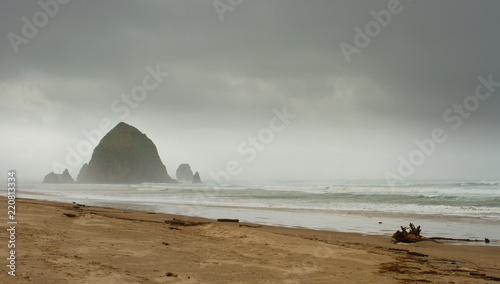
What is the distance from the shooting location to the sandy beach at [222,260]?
4.83 meters

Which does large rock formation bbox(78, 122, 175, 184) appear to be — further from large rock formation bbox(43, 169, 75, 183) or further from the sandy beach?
the sandy beach

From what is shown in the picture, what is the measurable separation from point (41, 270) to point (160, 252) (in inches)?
93.6

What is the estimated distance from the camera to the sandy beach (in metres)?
4.83

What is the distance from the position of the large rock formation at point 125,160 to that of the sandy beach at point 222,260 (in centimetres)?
12369

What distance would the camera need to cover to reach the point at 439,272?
20.3 feet

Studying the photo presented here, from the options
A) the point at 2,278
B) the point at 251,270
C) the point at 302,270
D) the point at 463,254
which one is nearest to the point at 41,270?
the point at 2,278

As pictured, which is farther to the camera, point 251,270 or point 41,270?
point 251,270

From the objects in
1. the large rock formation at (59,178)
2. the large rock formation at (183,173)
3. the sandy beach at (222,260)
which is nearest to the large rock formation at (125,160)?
the large rock formation at (59,178)

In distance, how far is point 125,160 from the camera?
128 meters

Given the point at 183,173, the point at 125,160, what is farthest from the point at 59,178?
the point at 183,173

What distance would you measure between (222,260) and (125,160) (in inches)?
5138

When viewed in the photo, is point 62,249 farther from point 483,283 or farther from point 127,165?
point 127,165

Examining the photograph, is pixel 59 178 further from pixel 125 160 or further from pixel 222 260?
pixel 222 260

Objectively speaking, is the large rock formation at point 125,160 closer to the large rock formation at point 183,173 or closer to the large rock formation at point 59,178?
the large rock formation at point 59,178
